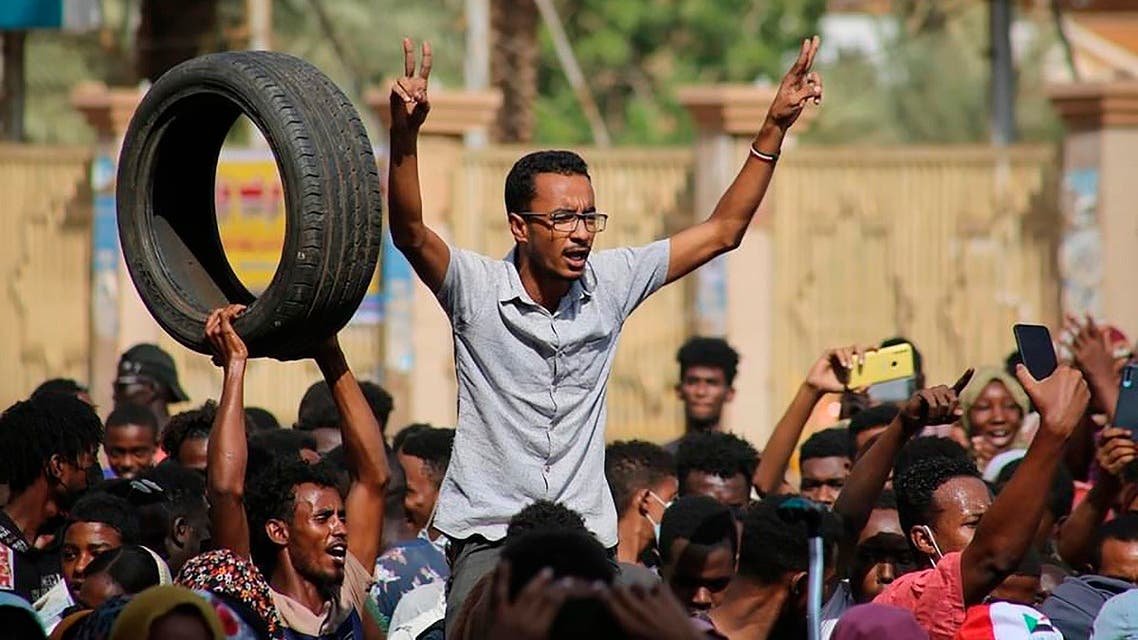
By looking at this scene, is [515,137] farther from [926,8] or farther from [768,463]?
[768,463]

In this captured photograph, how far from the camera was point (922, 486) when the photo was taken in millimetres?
6551

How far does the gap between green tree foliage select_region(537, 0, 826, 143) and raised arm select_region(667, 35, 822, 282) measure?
2399cm

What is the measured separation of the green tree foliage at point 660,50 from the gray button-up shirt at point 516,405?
24.3 meters

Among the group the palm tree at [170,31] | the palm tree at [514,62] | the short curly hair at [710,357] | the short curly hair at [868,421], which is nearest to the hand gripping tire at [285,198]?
the short curly hair at [868,421]

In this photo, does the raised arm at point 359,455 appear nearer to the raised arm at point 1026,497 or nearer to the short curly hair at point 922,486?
the short curly hair at point 922,486

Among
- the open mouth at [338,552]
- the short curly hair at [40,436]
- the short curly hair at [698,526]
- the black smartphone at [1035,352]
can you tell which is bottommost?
the open mouth at [338,552]

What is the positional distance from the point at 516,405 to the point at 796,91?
1279 millimetres

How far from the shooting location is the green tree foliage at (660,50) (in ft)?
101

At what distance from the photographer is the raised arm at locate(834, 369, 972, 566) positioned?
6445 millimetres

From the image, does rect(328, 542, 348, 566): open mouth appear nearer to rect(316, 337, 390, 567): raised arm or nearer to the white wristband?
rect(316, 337, 390, 567): raised arm

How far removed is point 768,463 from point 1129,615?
233cm

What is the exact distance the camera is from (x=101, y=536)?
7047 millimetres

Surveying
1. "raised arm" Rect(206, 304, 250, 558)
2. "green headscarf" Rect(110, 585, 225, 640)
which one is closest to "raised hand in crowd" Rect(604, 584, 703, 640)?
"green headscarf" Rect(110, 585, 225, 640)

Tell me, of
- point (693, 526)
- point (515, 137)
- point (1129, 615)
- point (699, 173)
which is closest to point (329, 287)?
point (693, 526)
